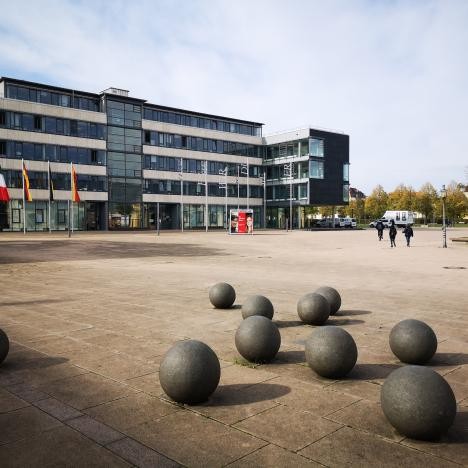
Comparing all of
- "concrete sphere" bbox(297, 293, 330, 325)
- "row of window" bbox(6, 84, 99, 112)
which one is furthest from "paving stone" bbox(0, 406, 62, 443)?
"row of window" bbox(6, 84, 99, 112)

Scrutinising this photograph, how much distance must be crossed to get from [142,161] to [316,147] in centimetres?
2721

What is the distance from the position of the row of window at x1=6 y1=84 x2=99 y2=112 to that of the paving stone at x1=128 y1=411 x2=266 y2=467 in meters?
65.0

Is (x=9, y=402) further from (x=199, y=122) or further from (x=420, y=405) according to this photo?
(x=199, y=122)

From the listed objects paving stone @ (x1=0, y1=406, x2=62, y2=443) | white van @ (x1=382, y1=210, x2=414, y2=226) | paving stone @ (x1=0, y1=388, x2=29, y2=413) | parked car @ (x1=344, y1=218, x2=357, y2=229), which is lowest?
paving stone @ (x1=0, y1=388, x2=29, y2=413)

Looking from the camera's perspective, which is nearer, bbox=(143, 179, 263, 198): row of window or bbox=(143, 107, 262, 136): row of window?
bbox=(143, 179, 263, 198): row of window

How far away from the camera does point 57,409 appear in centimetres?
491

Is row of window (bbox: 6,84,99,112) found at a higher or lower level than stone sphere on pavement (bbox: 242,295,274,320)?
higher

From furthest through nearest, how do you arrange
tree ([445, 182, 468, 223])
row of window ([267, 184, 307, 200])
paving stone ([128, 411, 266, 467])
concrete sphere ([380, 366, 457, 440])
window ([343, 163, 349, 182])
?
tree ([445, 182, 468, 223]) < window ([343, 163, 349, 182]) < row of window ([267, 184, 307, 200]) < concrete sphere ([380, 366, 457, 440]) < paving stone ([128, 411, 266, 467])

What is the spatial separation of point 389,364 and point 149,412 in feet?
10.7

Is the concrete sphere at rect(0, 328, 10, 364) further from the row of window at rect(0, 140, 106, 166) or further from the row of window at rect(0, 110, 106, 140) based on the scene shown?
the row of window at rect(0, 110, 106, 140)

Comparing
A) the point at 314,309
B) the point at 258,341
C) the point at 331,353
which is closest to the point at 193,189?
the point at 314,309

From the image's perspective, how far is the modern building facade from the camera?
202ft

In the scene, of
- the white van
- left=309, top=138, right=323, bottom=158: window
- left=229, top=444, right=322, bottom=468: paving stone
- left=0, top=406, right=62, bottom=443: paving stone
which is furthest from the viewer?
the white van

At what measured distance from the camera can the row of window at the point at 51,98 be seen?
61.4m
